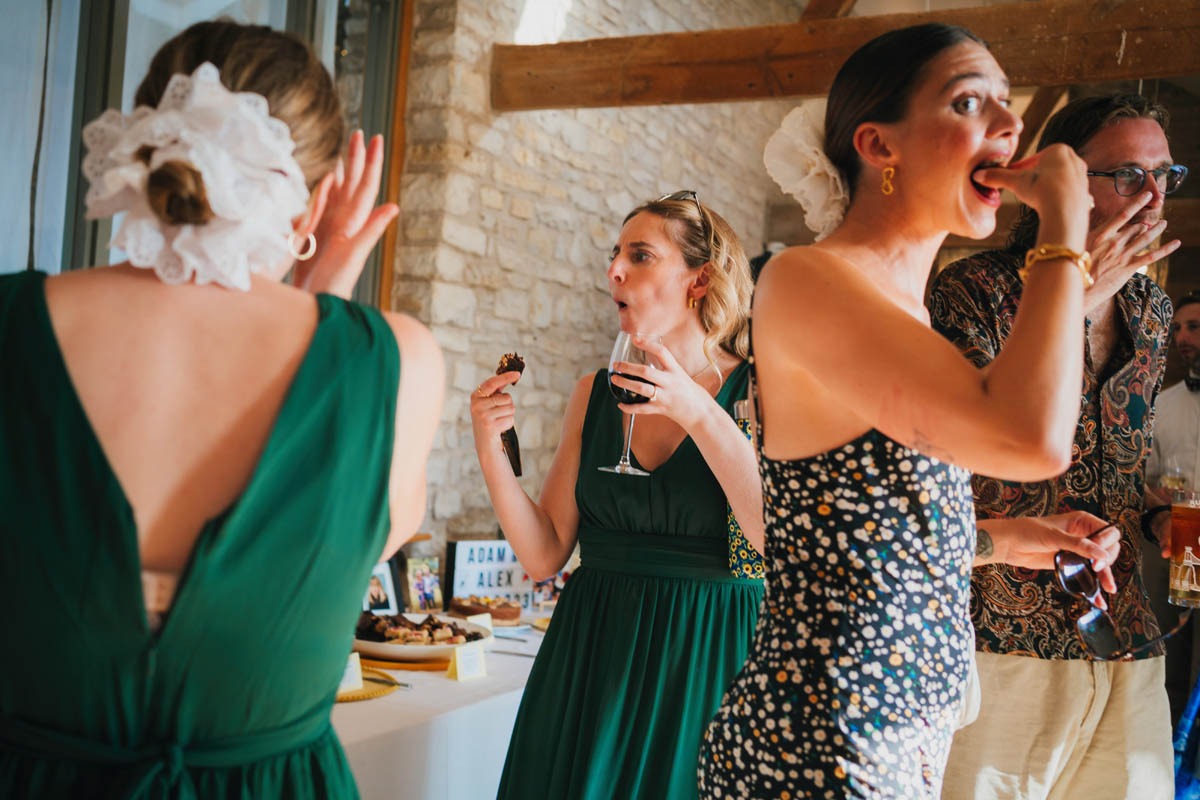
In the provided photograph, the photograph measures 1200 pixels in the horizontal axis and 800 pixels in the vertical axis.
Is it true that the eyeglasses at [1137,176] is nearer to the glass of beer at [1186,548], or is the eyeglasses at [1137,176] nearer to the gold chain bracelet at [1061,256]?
the glass of beer at [1186,548]

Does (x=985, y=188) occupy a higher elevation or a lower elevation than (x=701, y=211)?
lower

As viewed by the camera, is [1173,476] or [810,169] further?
[1173,476]

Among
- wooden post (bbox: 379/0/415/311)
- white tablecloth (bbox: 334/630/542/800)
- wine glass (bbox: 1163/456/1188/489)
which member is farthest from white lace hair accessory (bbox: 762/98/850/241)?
wooden post (bbox: 379/0/415/311)

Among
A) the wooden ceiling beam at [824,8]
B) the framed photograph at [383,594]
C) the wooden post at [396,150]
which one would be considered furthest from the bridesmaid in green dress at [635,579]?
the wooden ceiling beam at [824,8]

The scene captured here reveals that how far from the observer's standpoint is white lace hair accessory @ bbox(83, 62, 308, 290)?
0.95 metres

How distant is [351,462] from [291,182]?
0.98 ft

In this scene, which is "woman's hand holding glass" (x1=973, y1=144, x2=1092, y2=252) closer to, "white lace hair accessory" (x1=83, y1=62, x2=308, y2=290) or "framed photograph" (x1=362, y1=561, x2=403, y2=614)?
"white lace hair accessory" (x1=83, y1=62, x2=308, y2=290)

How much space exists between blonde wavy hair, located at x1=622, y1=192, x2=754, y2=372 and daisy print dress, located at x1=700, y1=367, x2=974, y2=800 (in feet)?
3.97

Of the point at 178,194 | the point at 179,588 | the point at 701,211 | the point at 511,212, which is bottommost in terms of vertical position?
the point at 179,588

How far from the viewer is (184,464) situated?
943 mm

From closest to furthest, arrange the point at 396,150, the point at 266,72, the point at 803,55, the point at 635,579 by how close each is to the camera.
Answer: the point at 266,72, the point at 635,579, the point at 803,55, the point at 396,150

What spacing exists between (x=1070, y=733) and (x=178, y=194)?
1.73m

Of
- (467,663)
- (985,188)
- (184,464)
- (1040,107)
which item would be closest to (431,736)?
(467,663)

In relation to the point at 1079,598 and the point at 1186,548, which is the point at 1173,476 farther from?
the point at 1079,598
